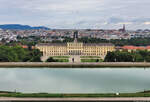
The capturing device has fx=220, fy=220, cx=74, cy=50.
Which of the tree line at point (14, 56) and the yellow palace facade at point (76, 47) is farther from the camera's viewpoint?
the yellow palace facade at point (76, 47)

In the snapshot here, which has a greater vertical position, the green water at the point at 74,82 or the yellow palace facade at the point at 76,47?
the yellow palace facade at the point at 76,47

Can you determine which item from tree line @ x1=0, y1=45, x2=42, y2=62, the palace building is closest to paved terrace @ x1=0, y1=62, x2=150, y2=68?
tree line @ x1=0, y1=45, x2=42, y2=62

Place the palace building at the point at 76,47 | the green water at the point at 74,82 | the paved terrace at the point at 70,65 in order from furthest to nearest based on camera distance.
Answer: the palace building at the point at 76,47 → the paved terrace at the point at 70,65 → the green water at the point at 74,82

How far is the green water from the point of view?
18.6 meters

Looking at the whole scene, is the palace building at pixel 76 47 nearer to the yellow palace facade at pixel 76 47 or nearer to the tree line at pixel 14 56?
the yellow palace facade at pixel 76 47

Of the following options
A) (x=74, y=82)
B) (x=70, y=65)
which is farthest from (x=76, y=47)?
(x=74, y=82)

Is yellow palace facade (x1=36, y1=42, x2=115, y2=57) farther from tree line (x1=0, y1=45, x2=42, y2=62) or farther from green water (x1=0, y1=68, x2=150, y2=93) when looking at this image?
green water (x1=0, y1=68, x2=150, y2=93)

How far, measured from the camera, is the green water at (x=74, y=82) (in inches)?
733

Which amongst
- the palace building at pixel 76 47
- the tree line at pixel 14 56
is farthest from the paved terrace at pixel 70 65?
the palace building at pixel 76 47

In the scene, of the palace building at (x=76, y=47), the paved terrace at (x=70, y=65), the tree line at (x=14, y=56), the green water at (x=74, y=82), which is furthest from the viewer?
the palace building at (x=76, y=47)

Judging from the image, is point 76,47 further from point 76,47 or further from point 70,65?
point 70,65

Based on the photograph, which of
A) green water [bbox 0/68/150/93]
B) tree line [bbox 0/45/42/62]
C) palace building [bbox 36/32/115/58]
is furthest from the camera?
palace building [bbox 36/32/115/58]

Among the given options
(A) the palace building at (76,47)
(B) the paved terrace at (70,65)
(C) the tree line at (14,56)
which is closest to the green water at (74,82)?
(B) the paved terrace at (70,65)

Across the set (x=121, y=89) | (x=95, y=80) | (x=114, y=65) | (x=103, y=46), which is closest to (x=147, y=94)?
(x=121, y=89)
